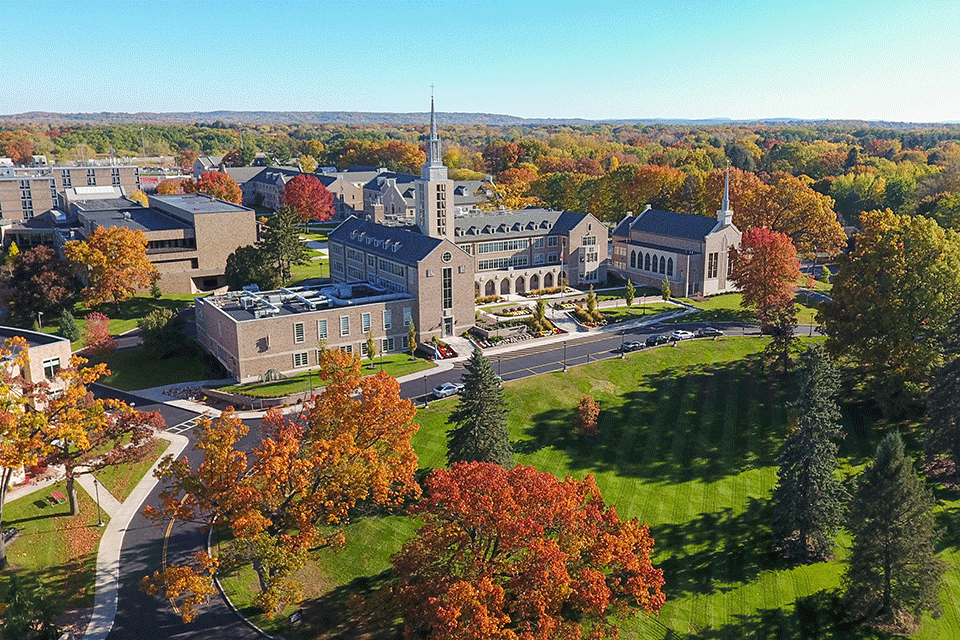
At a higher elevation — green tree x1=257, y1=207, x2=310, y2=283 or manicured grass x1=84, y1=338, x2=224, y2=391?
green tree x1=257, y1=207, x2=310, y2=283

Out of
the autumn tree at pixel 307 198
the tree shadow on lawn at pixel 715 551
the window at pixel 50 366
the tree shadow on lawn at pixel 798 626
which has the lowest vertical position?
the tree shadow on lawn at pixel 798 626

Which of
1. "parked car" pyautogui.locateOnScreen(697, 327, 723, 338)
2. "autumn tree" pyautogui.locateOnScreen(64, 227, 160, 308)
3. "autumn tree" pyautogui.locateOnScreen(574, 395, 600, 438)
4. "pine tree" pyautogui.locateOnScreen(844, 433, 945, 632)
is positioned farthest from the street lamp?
"parked car" pyautogui.locateOnScreen(697, 327, 723, 338)

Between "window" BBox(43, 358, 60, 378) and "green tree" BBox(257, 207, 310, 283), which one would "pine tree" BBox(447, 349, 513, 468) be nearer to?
"window" BBox(43, 358, 60, 378)

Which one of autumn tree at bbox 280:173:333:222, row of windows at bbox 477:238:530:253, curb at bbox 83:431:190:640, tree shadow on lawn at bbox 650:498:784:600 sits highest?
autumn tree at bbox 280:173:333:222

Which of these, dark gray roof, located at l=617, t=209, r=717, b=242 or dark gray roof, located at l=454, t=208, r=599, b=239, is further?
dark gray roof, located at l=617, t=209, r=717, b=242

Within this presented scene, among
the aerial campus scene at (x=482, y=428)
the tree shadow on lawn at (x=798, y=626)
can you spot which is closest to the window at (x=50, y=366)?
the aerial campus scene at (x=482, y=428)

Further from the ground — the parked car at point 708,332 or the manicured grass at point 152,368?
the parked car at point 708,332

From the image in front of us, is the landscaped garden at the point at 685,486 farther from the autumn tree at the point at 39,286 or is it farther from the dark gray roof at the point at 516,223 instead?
the autumn tree at the point at 39,286
